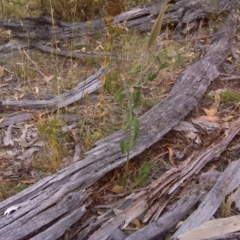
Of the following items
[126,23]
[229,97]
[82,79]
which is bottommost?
[229,97]

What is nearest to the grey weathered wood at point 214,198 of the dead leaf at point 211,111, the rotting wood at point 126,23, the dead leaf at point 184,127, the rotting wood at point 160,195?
the rotting wood at point 160,195

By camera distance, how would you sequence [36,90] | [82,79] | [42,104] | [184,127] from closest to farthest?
[184,127], [42,104], [36,90], [82,79]

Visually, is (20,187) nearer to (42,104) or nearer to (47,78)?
(42,104)

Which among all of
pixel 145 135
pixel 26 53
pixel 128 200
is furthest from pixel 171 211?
pixel 26 53

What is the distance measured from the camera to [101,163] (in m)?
2.91

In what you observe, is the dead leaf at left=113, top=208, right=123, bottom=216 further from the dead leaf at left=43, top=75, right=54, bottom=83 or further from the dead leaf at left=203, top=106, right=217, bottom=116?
the dead leaf at left=43, top=75, right=54, bottom=83

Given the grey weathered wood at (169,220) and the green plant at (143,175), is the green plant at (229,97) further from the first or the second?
the grey weathered wood at (169,220)

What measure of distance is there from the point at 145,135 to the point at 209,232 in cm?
98

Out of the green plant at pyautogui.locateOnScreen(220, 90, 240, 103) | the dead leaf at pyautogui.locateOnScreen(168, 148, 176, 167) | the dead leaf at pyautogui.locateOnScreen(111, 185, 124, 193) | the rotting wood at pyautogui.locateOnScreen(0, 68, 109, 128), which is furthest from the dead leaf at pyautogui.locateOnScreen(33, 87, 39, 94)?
the green plant at pyautogui.locateOnScreen(220, 90, 240, 103)

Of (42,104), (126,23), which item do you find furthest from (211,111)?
(126,23)

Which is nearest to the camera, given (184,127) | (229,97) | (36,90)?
(184,127)

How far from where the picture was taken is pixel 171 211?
266 centimetres

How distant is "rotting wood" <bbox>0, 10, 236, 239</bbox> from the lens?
2461mm

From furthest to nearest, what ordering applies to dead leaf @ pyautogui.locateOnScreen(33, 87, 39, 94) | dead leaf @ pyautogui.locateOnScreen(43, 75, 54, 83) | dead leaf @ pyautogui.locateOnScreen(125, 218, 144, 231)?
1. dead leaf @ pyautogui.locateOnScreen(43, 75, 54, 83)
2. dead leaf @ pyautogui.locateOnScreen(33, 87, 39, 94)
3. dead leaf @ pyautogui.locateOnScreen(125, 218, 144, 231)
